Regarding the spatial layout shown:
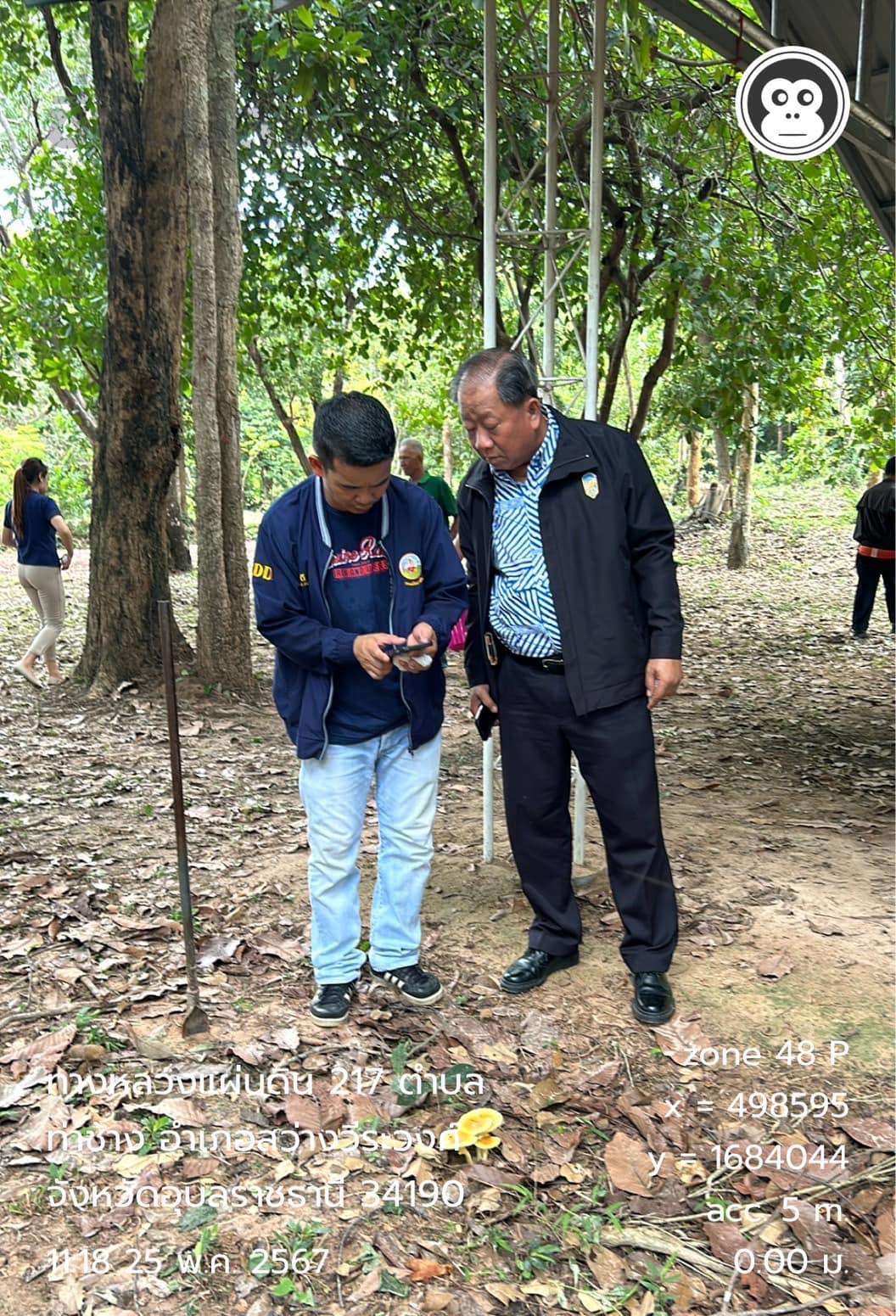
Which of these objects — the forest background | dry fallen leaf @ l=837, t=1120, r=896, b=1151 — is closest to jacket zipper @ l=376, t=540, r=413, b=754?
dry fallen leaf @ l=837, t=1120, r=896, b=1151

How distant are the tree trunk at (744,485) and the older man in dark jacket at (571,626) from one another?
36.6 ft

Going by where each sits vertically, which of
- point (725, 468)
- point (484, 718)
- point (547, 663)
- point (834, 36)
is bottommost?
point (484, 718)

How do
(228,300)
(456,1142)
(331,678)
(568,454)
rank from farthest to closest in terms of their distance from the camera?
(228,300), (568,454), (331,678), (456,1142)

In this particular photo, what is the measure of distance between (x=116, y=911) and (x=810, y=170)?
850 centimetres

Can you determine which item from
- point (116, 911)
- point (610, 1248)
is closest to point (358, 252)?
point (116, 911)

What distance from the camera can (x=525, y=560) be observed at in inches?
136

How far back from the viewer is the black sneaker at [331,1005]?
138 inches

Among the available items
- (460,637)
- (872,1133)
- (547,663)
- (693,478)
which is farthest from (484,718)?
(693,478)

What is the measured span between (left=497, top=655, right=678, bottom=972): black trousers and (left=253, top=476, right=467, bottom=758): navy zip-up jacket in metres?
0.34

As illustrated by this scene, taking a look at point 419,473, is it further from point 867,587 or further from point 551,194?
point 867,587

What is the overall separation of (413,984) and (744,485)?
45.8ft

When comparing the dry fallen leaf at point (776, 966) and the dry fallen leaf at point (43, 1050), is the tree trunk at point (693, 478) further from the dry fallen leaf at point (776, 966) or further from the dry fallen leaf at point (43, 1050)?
the dry fallen leaf at point (43, 1050)

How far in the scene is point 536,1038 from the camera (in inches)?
136

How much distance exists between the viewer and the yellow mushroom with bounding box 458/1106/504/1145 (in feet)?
9.53
